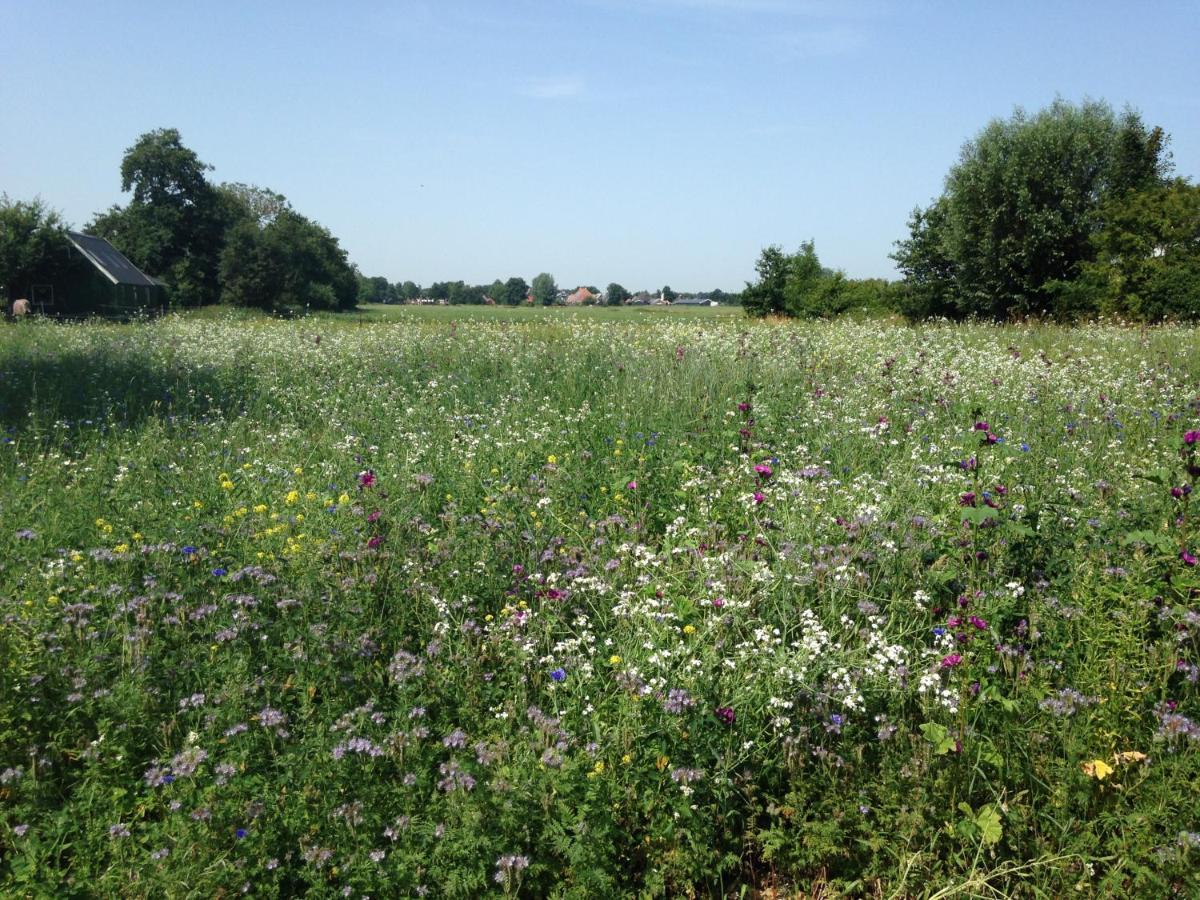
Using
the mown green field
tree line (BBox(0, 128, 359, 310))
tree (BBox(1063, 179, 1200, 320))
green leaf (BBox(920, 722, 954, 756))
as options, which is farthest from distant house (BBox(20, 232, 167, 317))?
green leaf (BBox(920, 722, 954, 756))

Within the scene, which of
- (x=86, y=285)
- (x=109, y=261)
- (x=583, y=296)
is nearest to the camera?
(x=86, y=285)

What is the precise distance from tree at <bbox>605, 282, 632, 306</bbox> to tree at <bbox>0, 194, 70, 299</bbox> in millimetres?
31850

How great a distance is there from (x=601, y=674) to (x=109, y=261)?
173ft

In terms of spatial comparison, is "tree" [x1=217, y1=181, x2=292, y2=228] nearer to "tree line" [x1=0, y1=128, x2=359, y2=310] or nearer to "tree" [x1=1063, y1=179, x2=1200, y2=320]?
"tree line" [x1=0, y1=128, x2=359, y2=310]

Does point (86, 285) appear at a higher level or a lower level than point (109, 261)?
lower

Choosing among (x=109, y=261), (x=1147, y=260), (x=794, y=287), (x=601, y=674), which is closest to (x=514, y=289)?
(x=109, y=261)

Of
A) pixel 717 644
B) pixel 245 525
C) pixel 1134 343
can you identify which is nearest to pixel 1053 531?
pixel 717 644

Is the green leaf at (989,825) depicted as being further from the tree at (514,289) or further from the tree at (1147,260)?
the tree at (514,289)

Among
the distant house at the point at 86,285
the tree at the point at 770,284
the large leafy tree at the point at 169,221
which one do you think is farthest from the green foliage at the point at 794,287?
the large leafy tree at the point at 169,221

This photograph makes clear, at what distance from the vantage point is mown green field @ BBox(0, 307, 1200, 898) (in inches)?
99.9

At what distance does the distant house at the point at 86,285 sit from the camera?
41.0 m

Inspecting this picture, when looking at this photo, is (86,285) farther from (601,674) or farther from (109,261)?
(601,674)

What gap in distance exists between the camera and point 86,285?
43.5 metres

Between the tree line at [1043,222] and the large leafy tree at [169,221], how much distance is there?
4267cm
